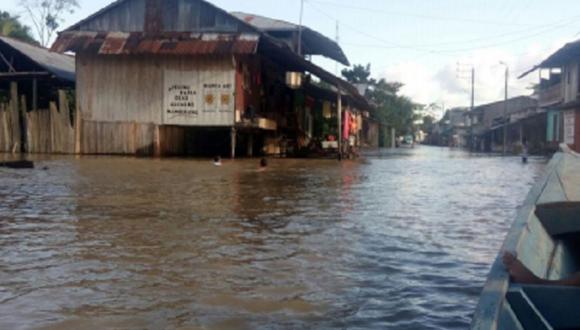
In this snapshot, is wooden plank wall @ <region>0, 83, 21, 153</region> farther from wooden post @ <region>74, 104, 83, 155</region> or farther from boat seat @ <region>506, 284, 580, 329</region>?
boat seat @ <region>506, 284, 580, 329</region>

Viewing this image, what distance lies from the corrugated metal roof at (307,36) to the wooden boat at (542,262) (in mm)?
21931

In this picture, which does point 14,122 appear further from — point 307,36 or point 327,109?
point 327,109

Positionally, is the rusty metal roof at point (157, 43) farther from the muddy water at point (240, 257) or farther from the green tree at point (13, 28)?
the green tree at point (13, 28)

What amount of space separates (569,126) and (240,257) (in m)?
28.9

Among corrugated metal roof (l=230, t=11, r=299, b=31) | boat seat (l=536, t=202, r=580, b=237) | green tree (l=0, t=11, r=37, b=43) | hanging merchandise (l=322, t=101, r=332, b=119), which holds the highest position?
green tree (l=0, t=11, r=37, b=43)

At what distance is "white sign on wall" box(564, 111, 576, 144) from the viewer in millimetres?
29600

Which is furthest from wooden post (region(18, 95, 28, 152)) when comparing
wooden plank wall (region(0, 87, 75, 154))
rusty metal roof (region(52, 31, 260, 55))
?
rusty metal roof (region(52, 31, 260, 55))

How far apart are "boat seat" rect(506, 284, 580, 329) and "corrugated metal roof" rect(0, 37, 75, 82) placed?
23867mm

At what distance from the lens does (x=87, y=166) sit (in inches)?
616

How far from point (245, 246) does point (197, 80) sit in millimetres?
16285

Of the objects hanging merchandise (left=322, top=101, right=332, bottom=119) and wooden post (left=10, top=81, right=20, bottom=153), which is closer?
wooden post (left=10, top=81, right=20, bottom=153)

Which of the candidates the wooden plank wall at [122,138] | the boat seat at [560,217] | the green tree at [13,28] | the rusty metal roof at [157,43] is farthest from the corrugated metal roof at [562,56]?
the green tree at [13,28]

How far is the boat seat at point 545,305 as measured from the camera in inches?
100

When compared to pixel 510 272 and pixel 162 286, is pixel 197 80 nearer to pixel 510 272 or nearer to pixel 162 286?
pixel 162 286
